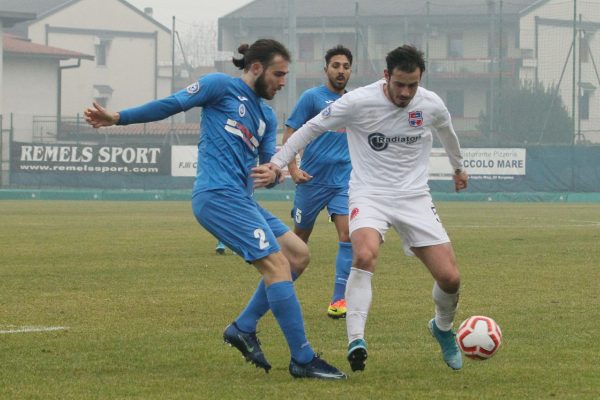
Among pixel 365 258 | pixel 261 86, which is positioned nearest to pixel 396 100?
pixel 261 86

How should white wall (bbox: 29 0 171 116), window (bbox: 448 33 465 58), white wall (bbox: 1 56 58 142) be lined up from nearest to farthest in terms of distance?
white wall (bbox: 1 56 58 142) → window (bbox: 448 33 465 58) → white wall (bbox: 29 0 171 116)

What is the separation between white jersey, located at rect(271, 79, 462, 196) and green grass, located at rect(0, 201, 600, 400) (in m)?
1.10

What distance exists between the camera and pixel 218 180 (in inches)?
284

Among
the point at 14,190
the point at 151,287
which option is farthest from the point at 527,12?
the point at 151,287

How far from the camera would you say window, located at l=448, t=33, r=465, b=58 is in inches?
2325

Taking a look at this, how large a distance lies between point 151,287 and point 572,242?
8.40m

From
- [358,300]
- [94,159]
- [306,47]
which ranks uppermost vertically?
[306,47]

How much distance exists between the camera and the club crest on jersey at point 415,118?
7.41 m

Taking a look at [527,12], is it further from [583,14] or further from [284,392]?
[284,392]

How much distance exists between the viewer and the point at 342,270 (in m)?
10.4

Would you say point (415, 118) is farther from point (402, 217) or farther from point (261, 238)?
point (261, 238)

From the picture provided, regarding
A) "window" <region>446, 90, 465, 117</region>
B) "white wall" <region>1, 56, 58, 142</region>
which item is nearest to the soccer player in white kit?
"white wall" <region>1, 56, 58, 142</region>

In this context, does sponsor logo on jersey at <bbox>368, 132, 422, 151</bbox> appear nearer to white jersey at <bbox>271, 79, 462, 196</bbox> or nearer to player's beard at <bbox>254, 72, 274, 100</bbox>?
white jersey at <bbox>271, 79, 462, 196</bbox>

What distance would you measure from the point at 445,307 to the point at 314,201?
140 inches
